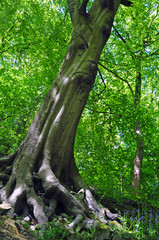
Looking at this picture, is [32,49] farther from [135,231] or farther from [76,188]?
[135,231]

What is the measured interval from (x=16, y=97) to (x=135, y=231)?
8.61 meters

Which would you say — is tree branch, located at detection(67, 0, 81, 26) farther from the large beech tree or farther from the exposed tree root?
the exposed tree root

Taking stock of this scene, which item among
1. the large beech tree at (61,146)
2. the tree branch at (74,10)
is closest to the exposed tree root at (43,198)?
the large beech tree at (61,146)

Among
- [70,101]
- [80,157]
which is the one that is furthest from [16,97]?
[70,101]

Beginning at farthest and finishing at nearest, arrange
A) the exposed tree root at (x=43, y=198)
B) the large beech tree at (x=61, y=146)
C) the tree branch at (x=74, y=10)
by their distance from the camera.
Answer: the tree branch at (x=74, y=10) → the large beech tree at (x=61, y=146) → the exposed tree root at (x=43, y=198)

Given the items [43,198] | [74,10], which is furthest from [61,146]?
[74,10]

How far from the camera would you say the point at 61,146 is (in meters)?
4.10

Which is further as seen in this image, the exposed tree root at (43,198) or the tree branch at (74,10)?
the tree branch at (74,10)

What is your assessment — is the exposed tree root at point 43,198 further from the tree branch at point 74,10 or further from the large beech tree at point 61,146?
the tree branch at point 74,10

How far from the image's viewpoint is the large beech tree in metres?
3.25

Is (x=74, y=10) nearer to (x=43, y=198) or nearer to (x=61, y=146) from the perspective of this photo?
(x=61, y=146)

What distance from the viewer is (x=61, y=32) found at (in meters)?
9.45

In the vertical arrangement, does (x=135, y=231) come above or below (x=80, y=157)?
below

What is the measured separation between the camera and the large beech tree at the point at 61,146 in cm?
325
